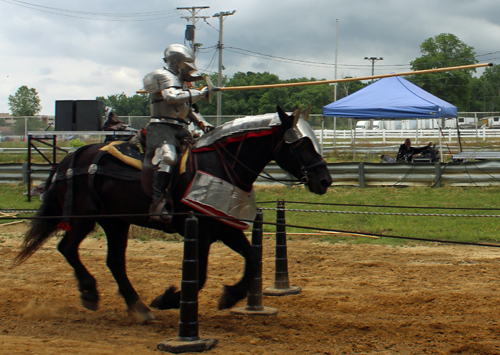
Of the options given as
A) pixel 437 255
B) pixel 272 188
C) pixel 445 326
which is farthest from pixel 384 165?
pixel 445 326

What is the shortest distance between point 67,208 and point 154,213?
1.34 metres

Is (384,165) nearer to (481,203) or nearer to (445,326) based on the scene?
(481,203)

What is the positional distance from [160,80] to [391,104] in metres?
13.3

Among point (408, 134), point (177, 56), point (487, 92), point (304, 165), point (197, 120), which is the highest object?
point (487, 92)

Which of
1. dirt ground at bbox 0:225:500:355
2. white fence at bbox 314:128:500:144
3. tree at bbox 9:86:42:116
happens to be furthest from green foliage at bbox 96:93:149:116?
dirt ground at bbox 0:225:500:355

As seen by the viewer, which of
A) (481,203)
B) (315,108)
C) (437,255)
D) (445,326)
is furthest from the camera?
(315,108)

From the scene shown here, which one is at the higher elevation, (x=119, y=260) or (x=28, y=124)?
(x=28, y=124)

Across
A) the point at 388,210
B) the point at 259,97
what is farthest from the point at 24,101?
the point at 388,210

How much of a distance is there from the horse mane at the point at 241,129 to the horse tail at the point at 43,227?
79.1 inches

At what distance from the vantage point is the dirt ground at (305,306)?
4559 mm

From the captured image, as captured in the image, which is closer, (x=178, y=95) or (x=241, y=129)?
(x=178, y=95)

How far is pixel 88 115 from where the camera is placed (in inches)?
575

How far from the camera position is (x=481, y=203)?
12.7 m

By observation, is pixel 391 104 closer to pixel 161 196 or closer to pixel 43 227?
pixel 43 227
